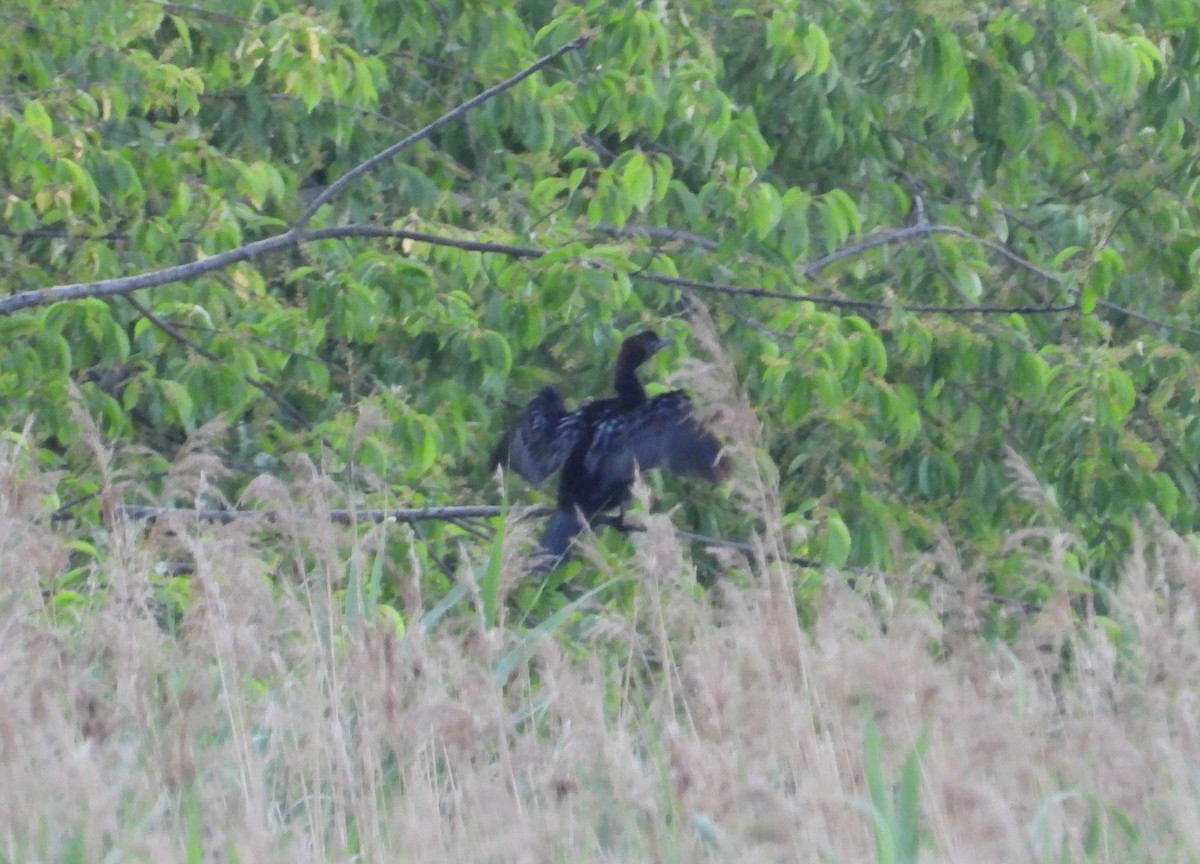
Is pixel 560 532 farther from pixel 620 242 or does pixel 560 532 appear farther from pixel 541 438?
pixel 620 242

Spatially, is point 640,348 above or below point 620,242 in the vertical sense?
below

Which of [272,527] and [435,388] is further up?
[272,527]

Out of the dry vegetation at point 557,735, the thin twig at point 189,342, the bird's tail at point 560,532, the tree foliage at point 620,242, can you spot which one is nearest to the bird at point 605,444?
Result: the bird's tail at point 560,532

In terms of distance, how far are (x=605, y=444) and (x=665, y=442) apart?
29 cm

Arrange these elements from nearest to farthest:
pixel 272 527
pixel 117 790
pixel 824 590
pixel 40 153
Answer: pixel 117 790
pixel 272 527
pixel 824 590
pixel 40 153

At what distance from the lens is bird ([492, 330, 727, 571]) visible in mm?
5668

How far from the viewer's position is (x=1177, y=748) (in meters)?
3.19

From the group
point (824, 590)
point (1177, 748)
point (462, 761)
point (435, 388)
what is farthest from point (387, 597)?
point (1177, 748)

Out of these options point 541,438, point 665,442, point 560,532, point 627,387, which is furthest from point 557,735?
point 627,387

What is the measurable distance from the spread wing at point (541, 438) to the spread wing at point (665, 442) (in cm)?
28

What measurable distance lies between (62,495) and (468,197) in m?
2.04

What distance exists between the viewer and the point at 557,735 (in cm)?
322

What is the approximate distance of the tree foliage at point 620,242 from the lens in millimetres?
5430

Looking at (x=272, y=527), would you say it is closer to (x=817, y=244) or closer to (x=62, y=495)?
(x=62, y=495)
